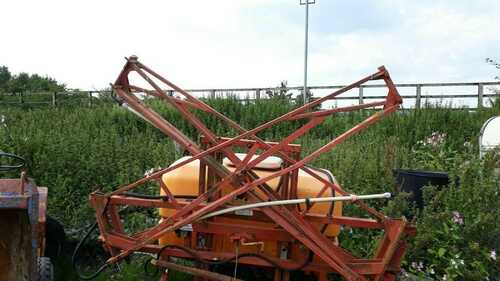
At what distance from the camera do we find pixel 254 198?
3.12 meters

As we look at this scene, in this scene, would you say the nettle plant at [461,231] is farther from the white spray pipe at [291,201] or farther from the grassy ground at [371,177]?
the white spray pipe at [291,201]

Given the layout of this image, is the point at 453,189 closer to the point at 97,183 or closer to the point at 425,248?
the point at 425,248

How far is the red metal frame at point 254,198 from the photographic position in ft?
9.84

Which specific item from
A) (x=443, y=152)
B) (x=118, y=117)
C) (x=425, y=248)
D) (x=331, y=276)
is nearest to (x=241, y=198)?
(x=331, y=276)

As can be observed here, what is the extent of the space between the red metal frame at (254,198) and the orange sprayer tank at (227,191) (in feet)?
0.26

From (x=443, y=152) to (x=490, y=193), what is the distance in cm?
277

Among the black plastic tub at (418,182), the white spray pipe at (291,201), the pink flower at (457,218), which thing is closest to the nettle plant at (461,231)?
the pink flower at (457,218)

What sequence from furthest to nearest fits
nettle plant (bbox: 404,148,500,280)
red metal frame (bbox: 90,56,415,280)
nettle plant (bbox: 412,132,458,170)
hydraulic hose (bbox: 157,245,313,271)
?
1. nettle plant (bbox: 412,132,458,170)
2. nettle plant (bbox: 404,148,500,280)
3. hydraulic hose (bbox: 157,245,313,271)
4. red metal frame (bbox: 90,56,415,280)

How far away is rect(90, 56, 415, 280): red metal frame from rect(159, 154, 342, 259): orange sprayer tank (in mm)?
80

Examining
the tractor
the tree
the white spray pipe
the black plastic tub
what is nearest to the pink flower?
the black plastic tub

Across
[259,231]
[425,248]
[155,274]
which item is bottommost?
[155,274]

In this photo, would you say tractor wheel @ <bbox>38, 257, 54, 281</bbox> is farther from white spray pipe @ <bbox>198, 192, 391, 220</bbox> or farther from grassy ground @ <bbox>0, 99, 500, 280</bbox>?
white spray pipe @ <bbox>198, 192, 391, 220</bbox>

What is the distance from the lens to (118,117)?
1016cm

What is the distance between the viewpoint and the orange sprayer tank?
3.36m
